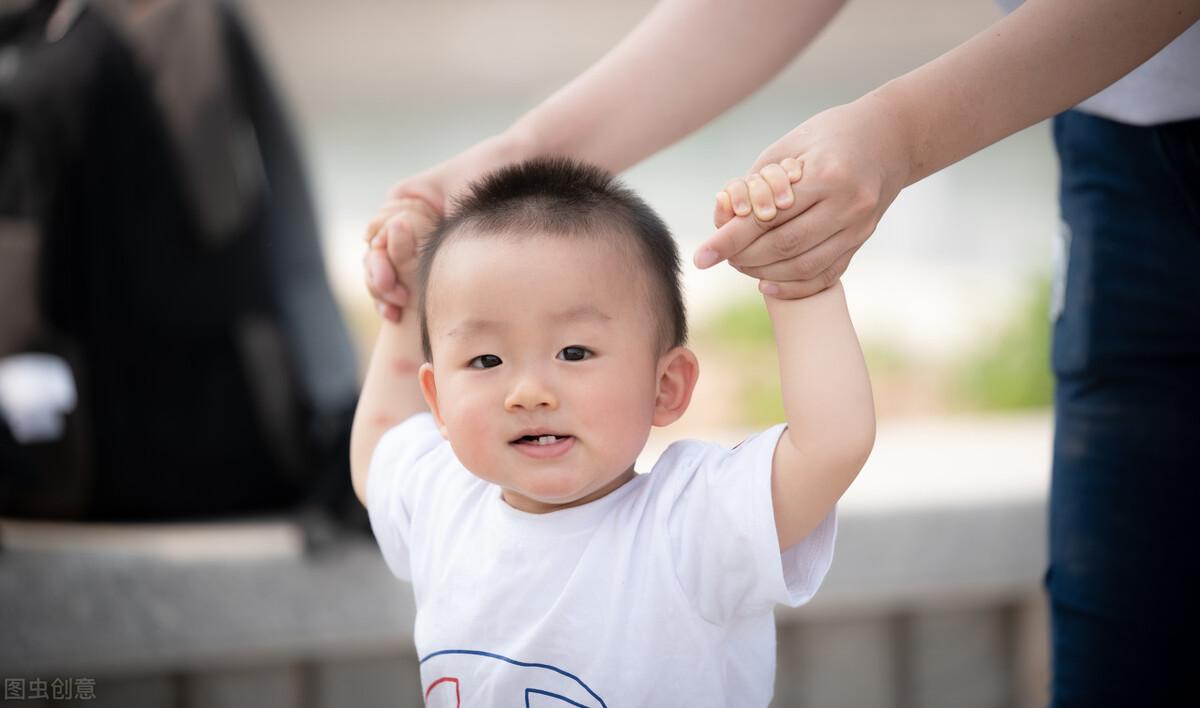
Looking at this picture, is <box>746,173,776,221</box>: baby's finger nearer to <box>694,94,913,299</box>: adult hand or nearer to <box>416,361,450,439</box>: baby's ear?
<box>694,94,913,299</box>: adult hand

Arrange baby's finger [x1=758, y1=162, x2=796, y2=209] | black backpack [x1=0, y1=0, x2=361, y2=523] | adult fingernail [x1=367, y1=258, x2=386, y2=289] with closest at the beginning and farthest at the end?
baby's finger [x1=758, y1=162, x2=796, y2=209]
adult fingernail [x1=367, y1=258, x2=386, y2=289]
black backpack [x1=0, y1=0, x2=361, y2=523]

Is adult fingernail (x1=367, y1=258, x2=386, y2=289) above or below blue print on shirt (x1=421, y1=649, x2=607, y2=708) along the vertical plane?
above

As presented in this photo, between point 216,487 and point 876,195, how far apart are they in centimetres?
147

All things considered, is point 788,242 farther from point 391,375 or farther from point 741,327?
point 741,327

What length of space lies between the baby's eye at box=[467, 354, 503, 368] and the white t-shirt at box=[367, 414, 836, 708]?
0.42 ft

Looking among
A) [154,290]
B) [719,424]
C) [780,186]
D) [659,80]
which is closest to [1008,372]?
[719,424]

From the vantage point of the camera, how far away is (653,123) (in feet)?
3.01

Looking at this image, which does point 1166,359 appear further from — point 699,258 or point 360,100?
point 360,100

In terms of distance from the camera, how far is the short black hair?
0.75 metres

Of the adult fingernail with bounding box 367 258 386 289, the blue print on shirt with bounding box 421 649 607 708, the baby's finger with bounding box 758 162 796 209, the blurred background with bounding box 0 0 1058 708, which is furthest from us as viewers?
the blurred background with bounding box 0 0 1058 708

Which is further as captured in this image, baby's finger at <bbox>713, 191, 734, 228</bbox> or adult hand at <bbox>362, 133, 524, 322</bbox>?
adult hand at <bbox>362, 133, 524, 322</bbox>

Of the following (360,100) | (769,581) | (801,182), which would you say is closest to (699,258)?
(801,182)

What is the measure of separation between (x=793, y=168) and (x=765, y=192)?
2cm

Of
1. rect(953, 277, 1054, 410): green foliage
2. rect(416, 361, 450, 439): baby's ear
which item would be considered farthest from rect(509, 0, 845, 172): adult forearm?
rect(953, 277, 1054, 410): green foliage
